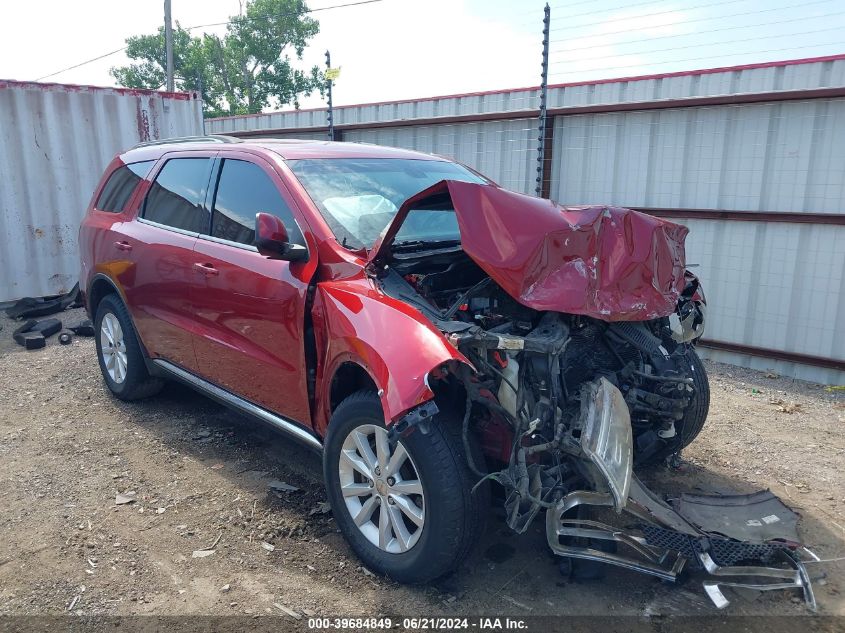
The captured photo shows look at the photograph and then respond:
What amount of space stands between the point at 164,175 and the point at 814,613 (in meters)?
4.56

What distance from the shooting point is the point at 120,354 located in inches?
202

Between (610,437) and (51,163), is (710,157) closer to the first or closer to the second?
(610,437)

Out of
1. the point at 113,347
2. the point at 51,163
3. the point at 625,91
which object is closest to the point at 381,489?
the point at 113,347

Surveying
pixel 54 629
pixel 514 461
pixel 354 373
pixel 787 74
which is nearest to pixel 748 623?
pixel 514 461

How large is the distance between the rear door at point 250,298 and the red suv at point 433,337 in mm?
13

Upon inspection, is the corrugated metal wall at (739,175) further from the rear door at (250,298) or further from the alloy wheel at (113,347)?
the alloy wheel at (113,347)

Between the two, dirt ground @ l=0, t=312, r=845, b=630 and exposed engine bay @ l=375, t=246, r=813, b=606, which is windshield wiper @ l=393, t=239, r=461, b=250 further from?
dirt ground @ l=0, t=312, r=845, b=630

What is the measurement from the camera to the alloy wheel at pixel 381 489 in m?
2.84

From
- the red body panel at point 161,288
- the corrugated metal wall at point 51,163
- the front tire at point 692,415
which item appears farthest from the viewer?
the corrugated metal wall at point 51,163

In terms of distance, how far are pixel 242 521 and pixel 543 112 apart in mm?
5684

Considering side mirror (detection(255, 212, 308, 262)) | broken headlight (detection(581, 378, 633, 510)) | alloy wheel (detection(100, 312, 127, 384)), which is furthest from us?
alloy wheel (detection(100, 312, 127, 384))

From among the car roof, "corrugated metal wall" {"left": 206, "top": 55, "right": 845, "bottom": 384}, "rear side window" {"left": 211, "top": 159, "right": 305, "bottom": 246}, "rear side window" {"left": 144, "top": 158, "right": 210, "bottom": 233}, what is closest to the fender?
"rear side window" {"left": 211, "top": 159, "right": 305, "bottom": 246}

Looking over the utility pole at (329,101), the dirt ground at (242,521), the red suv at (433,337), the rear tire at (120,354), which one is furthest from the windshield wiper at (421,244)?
the utility pole at (329,101)

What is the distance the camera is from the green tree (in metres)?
35.2
